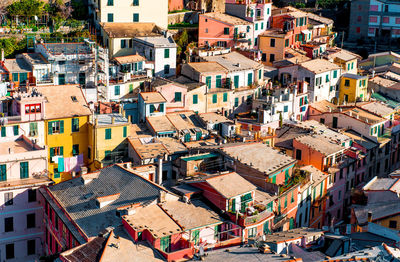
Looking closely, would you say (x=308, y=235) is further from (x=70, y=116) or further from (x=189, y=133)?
(x=70, y=116)

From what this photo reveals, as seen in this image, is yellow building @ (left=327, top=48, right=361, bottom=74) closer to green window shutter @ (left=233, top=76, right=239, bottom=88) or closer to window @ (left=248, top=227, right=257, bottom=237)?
green window shutter @ (left=233, top=76, right=239, bottom=88)

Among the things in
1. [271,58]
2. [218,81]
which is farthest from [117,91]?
[271,58]

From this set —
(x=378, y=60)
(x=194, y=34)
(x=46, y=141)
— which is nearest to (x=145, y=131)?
(x=46, y=141)

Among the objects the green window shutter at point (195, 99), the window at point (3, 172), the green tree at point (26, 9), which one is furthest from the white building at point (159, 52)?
the window at point (3, 172)

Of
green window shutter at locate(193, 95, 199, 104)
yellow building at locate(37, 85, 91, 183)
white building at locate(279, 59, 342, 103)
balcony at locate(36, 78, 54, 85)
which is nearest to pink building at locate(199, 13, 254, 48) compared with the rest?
white building at locate(279, 59, 342, 103)

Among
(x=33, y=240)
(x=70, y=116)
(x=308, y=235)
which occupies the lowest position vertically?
(x=33, y=240)
